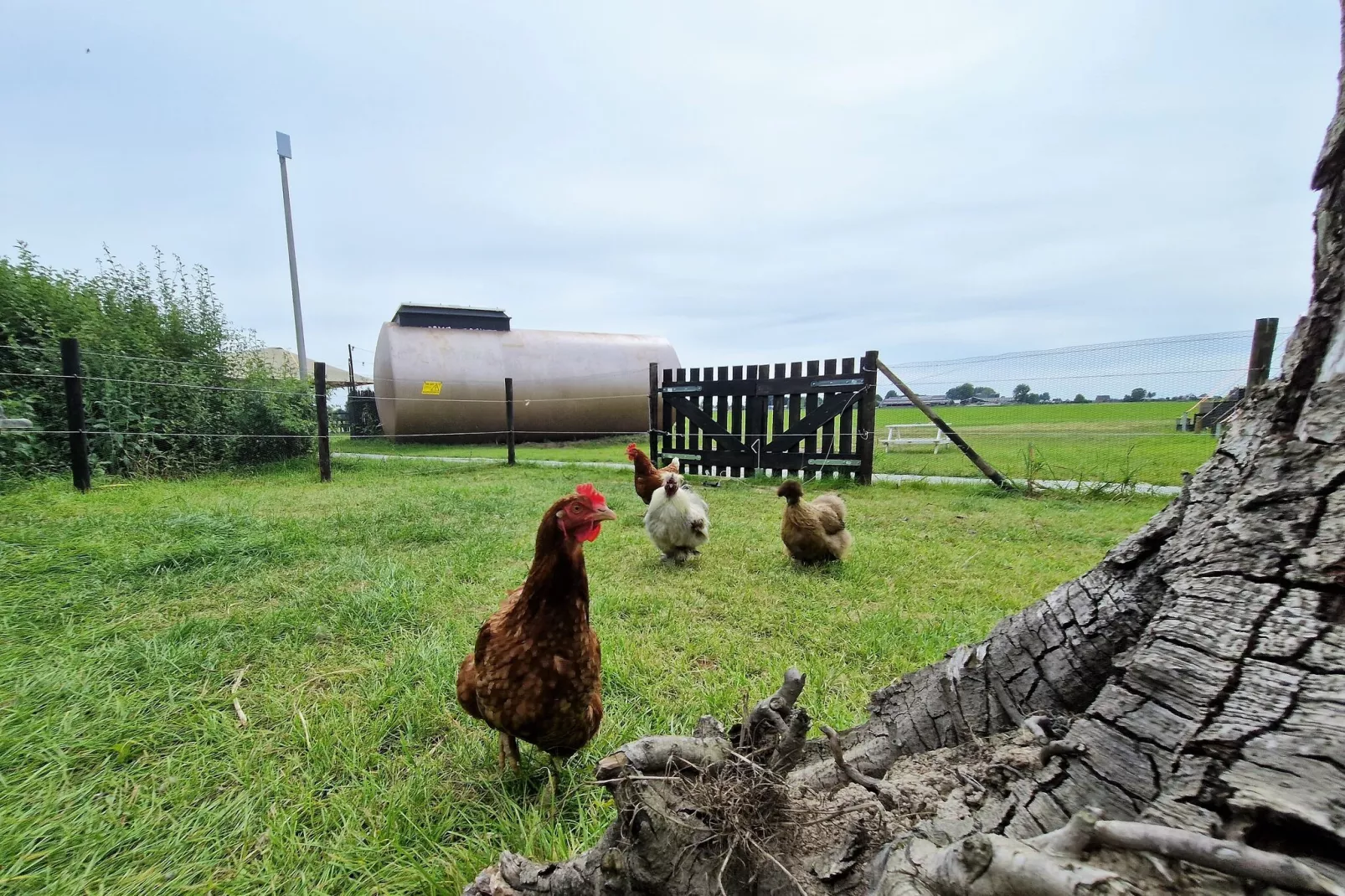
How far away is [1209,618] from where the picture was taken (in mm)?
608

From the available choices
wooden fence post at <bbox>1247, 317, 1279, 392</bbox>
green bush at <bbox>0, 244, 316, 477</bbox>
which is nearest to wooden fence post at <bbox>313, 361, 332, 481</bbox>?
green bush at <bbox>0, 244, 316, 477</bbox>

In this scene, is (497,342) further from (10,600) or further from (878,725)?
(878,725)

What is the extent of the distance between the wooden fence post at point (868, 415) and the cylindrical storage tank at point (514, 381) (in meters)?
7.39

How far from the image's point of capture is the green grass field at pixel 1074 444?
6895mm

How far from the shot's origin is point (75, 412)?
5535 millimetres

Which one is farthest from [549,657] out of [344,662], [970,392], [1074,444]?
[970,392]

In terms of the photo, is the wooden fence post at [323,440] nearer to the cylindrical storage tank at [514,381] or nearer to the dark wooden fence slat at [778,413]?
the cylindrical storage tank at [514,381]

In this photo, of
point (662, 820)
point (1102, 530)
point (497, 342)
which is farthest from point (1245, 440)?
point (497, 342)

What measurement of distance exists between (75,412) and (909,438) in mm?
12532

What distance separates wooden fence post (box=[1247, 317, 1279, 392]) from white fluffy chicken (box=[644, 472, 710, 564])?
5531 mm

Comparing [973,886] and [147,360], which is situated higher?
[147,360]

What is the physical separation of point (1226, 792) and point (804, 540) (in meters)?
3.38

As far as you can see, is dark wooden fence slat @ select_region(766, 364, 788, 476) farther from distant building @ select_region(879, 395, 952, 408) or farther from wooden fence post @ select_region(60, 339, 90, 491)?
wooden fence post @ select_region(60, 339, 90, 491)

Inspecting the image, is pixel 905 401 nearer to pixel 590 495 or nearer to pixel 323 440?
pixel 590 495
